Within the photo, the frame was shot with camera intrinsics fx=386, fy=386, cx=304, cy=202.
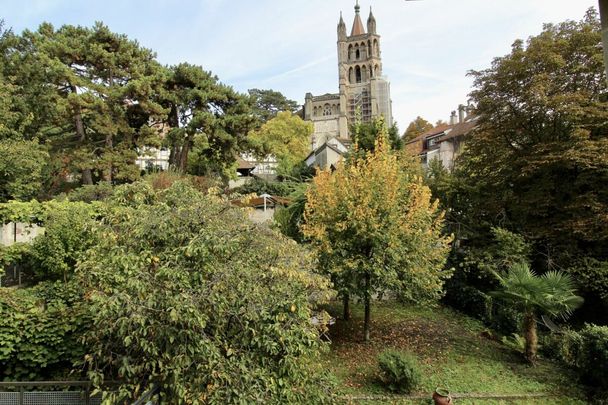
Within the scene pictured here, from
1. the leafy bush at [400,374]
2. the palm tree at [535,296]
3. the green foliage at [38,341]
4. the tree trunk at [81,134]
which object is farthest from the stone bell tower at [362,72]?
the green foliage at [38,341]

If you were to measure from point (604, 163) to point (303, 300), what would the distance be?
11182 mm

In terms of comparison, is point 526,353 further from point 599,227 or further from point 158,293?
point 158,293

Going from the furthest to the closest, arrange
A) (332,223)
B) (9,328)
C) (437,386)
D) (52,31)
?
1. (52,31)
2. (332,223)
3. (437,386)
4. (9,328)

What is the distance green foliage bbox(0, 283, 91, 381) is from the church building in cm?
7133

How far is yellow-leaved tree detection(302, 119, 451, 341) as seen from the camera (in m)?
Result: 9.37

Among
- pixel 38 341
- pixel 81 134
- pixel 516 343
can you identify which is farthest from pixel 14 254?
pixel 516 343

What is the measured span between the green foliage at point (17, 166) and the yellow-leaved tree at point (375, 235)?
12328 millimetres

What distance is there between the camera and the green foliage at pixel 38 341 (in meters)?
6.93

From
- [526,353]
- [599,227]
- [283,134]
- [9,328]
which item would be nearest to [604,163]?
[599,227]

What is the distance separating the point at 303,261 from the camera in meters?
7.00

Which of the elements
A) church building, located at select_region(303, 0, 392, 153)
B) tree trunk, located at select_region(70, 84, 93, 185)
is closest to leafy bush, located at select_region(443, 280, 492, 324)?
tree trunk, located at select_region(70, 84, 93, 185)

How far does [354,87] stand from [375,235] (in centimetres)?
8070

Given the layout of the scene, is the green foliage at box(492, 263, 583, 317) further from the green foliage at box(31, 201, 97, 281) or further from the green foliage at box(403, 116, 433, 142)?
the green foliage at box(403, 116, 433, 142)

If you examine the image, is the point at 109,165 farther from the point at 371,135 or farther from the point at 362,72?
the point at 362,72
